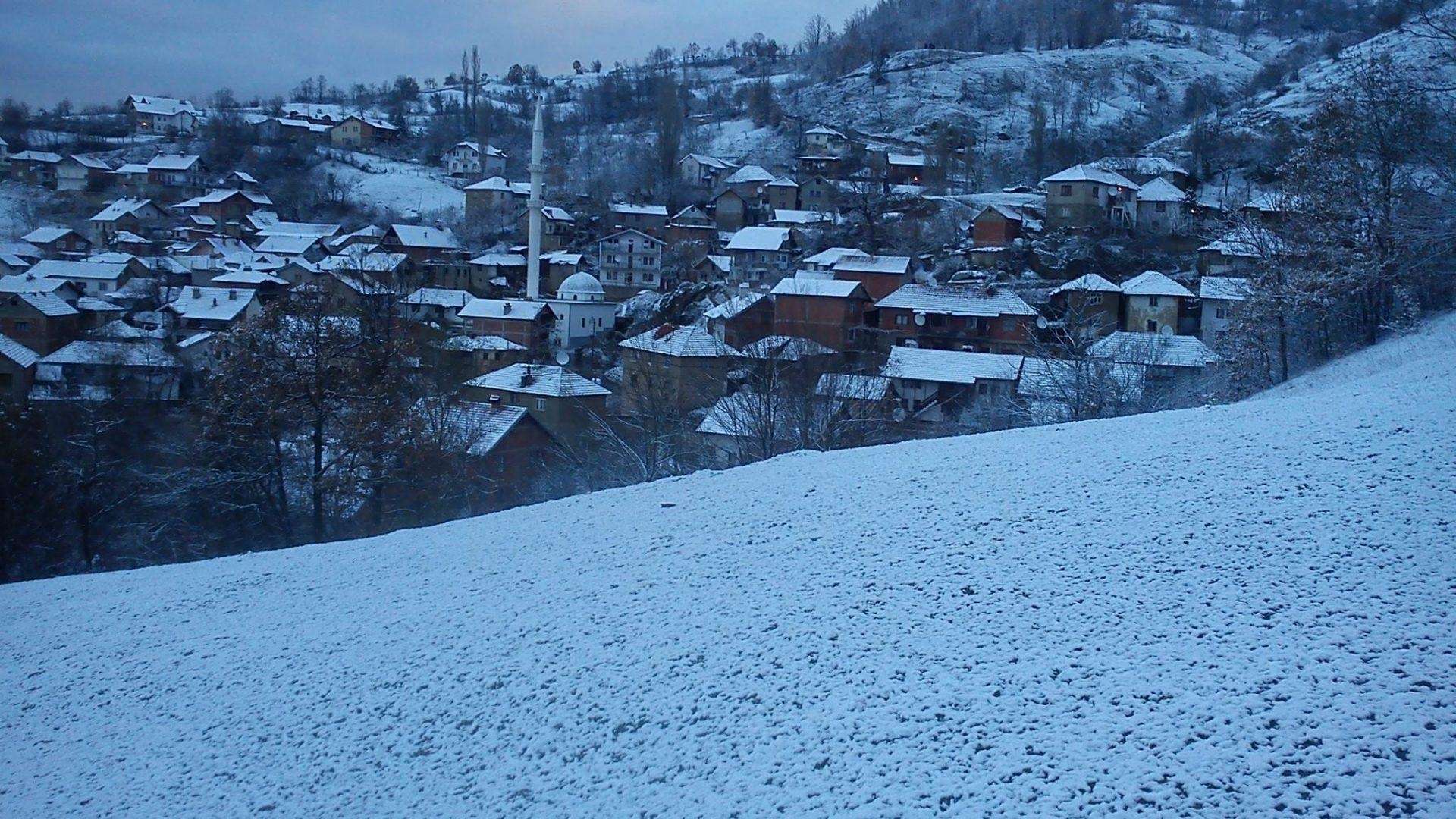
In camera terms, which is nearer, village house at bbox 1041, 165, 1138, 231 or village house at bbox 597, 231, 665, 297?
village house at bbox 1041, 165, 1138, 231

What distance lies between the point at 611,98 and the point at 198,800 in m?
109

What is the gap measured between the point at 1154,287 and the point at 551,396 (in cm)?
2230

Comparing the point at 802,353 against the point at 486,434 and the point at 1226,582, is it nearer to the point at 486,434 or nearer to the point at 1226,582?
the point at 486,434

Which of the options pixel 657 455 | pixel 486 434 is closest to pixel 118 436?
pixel 486 434

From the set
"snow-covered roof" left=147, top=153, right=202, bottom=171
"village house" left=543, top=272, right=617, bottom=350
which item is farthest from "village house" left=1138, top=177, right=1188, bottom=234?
"snow-covered roof" left=147, top=153, right=202, bottom=171

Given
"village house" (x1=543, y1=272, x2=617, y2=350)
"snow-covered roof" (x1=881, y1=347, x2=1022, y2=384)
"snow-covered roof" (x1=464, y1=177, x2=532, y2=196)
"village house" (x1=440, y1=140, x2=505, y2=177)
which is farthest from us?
"village house" (x1=440, y1=140, x2=505, y2=177)

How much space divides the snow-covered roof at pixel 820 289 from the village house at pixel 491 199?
34404 mm

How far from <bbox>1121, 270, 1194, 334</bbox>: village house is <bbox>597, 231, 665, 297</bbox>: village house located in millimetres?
25694

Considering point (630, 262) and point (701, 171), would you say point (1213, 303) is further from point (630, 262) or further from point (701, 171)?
point (701, 171)

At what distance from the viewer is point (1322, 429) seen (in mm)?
10273

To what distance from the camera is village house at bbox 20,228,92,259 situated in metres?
52.6

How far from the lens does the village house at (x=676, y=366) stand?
30292mm

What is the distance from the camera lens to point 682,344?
3384 centimetres

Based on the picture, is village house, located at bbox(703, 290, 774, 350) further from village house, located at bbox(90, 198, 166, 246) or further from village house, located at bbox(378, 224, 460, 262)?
village house, located at bbox(90, 198, 166, 246)
